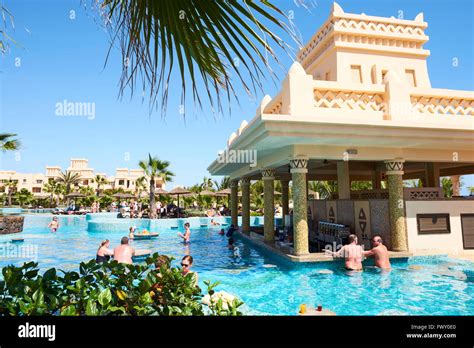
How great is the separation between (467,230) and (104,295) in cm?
1265

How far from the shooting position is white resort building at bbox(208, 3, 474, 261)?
8891mm

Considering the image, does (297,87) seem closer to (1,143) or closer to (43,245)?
(43,245)

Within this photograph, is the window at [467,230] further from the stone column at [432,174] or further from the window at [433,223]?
the stone column at [432,174]

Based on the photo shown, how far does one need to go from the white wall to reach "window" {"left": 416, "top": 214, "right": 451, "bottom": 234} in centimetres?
11

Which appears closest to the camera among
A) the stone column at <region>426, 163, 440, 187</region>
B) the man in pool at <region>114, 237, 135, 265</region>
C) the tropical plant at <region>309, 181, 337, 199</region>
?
the man in pool at <region>114, 237, 135, 265</region>

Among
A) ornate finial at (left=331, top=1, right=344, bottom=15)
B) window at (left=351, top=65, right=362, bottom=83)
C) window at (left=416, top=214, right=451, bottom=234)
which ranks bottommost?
window at (left=416, top=214, right=451, bottom=234)

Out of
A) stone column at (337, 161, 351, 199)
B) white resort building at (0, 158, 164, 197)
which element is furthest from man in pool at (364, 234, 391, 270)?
white resort building at (0, 158, 164, 197)

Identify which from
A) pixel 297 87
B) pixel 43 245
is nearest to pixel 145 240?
pixel 43 245

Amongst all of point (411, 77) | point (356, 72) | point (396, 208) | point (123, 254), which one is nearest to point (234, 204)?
point (356, 72)

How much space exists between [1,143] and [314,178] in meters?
19.6

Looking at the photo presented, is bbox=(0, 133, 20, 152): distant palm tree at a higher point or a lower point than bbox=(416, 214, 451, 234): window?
higher

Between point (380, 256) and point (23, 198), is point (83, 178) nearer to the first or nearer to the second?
point (23, 198)

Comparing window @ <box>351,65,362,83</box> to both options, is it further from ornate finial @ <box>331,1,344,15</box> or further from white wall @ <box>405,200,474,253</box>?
white wall @ <box>405,200,474,253</box>

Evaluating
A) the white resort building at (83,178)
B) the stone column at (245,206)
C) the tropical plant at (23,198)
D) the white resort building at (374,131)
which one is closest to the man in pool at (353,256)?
the white resort building at (374,131)
